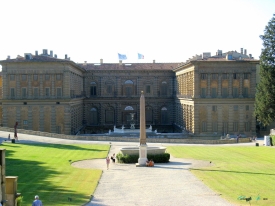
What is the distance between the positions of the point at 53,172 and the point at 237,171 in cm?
1508

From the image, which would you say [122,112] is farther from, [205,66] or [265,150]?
[265,150]

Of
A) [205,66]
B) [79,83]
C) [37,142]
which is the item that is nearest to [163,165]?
[37,142]

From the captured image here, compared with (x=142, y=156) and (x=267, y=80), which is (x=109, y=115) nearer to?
(x=267, y=80)

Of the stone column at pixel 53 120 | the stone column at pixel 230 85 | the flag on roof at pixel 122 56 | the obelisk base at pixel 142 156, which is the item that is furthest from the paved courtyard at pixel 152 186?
the flag on roof at pixel 122 56

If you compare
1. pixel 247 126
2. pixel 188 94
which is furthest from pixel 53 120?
pixel 247 126

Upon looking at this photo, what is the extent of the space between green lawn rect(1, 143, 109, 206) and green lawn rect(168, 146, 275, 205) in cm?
868

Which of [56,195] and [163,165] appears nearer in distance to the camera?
[56,195]

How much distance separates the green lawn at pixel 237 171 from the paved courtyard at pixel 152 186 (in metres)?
1.06

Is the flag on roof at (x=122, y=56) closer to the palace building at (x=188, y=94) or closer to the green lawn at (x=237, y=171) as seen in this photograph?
the palace building at (x=188, y=94)

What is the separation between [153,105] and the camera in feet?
319

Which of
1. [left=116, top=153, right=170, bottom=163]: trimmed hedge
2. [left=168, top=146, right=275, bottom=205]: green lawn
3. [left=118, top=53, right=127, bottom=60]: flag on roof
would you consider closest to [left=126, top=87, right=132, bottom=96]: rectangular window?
[left=118, top=53, right=127, bottom=60]: flag on roof

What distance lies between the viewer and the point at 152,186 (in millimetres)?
32312

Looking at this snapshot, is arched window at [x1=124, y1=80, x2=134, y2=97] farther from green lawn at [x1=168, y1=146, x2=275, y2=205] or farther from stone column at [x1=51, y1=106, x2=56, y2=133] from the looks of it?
green lawn at [x1=168, y1=146, x2=275, y2=205]

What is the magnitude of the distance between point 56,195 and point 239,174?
1541 cm
